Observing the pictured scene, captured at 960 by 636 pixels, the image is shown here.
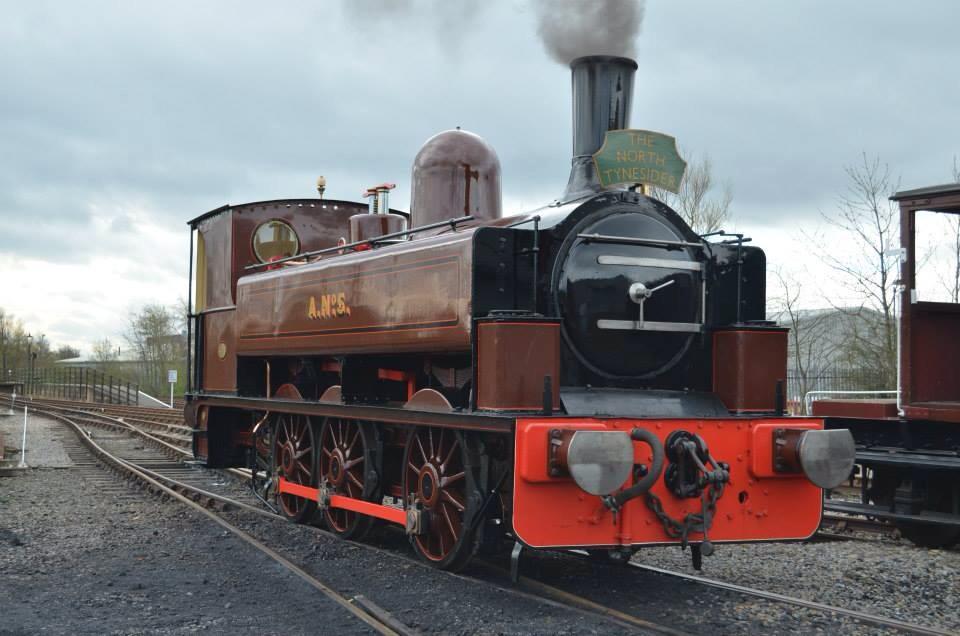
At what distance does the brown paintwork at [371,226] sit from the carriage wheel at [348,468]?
1.81 m

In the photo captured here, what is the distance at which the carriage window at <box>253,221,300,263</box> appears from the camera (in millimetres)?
9953

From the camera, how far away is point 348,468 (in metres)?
7.51

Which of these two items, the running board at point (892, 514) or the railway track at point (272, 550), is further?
the running board at point (892, 514)

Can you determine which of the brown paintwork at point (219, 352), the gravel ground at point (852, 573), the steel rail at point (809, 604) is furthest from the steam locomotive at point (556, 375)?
the brown paintwork at point (219, 352)

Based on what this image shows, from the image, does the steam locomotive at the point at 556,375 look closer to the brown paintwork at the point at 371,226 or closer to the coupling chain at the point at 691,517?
the coupling chain at the point at 691,517

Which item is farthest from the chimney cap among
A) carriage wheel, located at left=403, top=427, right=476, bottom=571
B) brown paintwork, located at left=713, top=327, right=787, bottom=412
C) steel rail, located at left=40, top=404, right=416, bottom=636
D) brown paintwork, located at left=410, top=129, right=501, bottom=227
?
steel rail, located at left=40, top=404, right=416, bottom=636

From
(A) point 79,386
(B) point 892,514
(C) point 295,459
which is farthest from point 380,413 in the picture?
(A) point 79,386

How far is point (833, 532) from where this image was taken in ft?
27.8

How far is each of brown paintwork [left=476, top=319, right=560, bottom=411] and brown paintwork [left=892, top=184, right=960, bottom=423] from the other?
3790 mm

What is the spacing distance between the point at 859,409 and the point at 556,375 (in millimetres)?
4010

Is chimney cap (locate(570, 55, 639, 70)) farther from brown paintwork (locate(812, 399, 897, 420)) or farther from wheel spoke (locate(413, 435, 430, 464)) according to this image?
brown paintwork (locate(812, 399, 897, 420))

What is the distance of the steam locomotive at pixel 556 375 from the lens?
17.8ft

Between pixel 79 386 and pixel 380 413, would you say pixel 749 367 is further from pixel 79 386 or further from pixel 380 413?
pixel 79 386

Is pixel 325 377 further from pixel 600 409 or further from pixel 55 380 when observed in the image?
pixel 55 380
